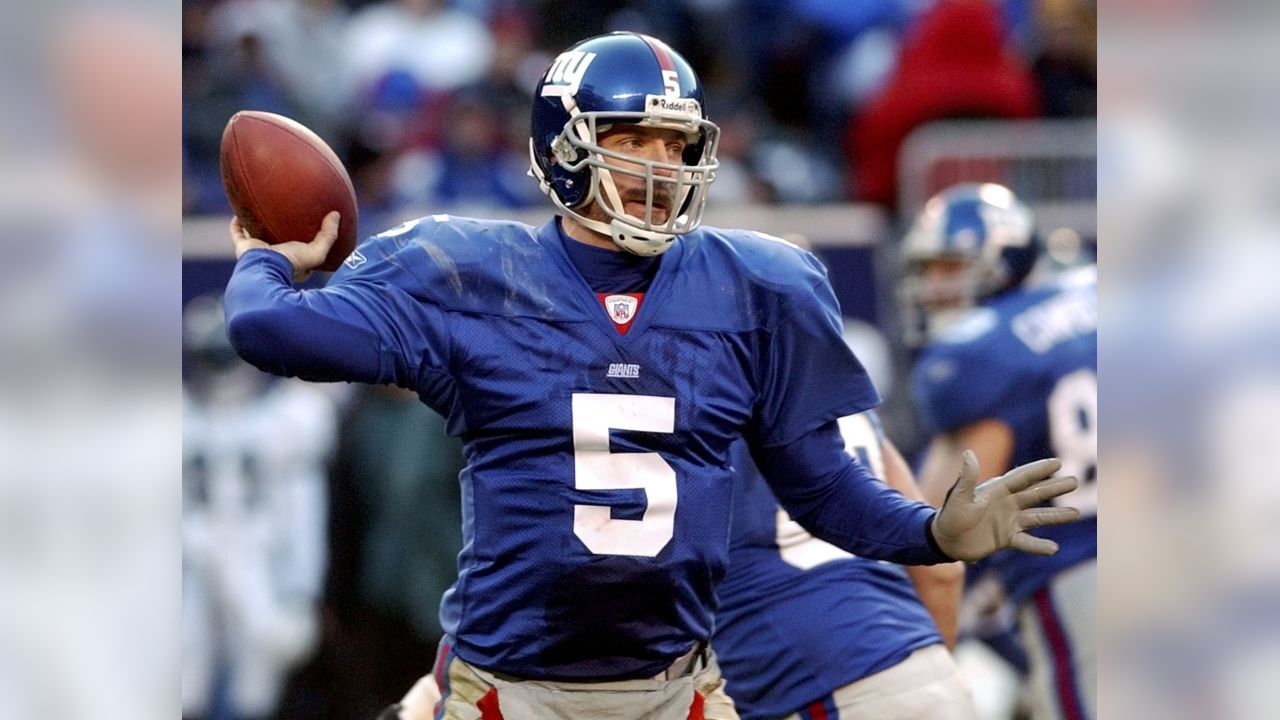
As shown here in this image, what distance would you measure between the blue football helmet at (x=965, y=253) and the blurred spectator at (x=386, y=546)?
88.0 inches

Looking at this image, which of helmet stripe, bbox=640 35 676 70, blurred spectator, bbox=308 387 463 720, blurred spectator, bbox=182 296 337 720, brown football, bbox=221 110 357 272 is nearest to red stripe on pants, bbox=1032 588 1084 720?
helmet stripe, bbox=640 35 676 70

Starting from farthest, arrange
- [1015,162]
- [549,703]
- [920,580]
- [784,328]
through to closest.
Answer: [1015,162], [920,580], [784,328], [549,703]

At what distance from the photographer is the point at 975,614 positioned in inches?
264

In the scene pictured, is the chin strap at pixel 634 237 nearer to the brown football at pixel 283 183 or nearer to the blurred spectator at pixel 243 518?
the brown football at pixel 283 183

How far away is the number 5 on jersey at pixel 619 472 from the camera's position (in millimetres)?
3072

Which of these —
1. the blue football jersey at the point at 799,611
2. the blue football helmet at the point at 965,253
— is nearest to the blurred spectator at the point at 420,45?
the blue football helmet at the point at 965,253

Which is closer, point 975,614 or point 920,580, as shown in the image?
point 920,580

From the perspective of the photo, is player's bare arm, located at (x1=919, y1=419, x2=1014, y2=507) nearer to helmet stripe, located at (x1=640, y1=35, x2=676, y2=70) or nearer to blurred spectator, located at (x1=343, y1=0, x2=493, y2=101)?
helmet stripe, located at (x1=640, y1=35, x2=676, y2=70)

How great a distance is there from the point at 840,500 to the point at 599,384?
1.81 ft

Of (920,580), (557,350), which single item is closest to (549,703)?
(557,350)
